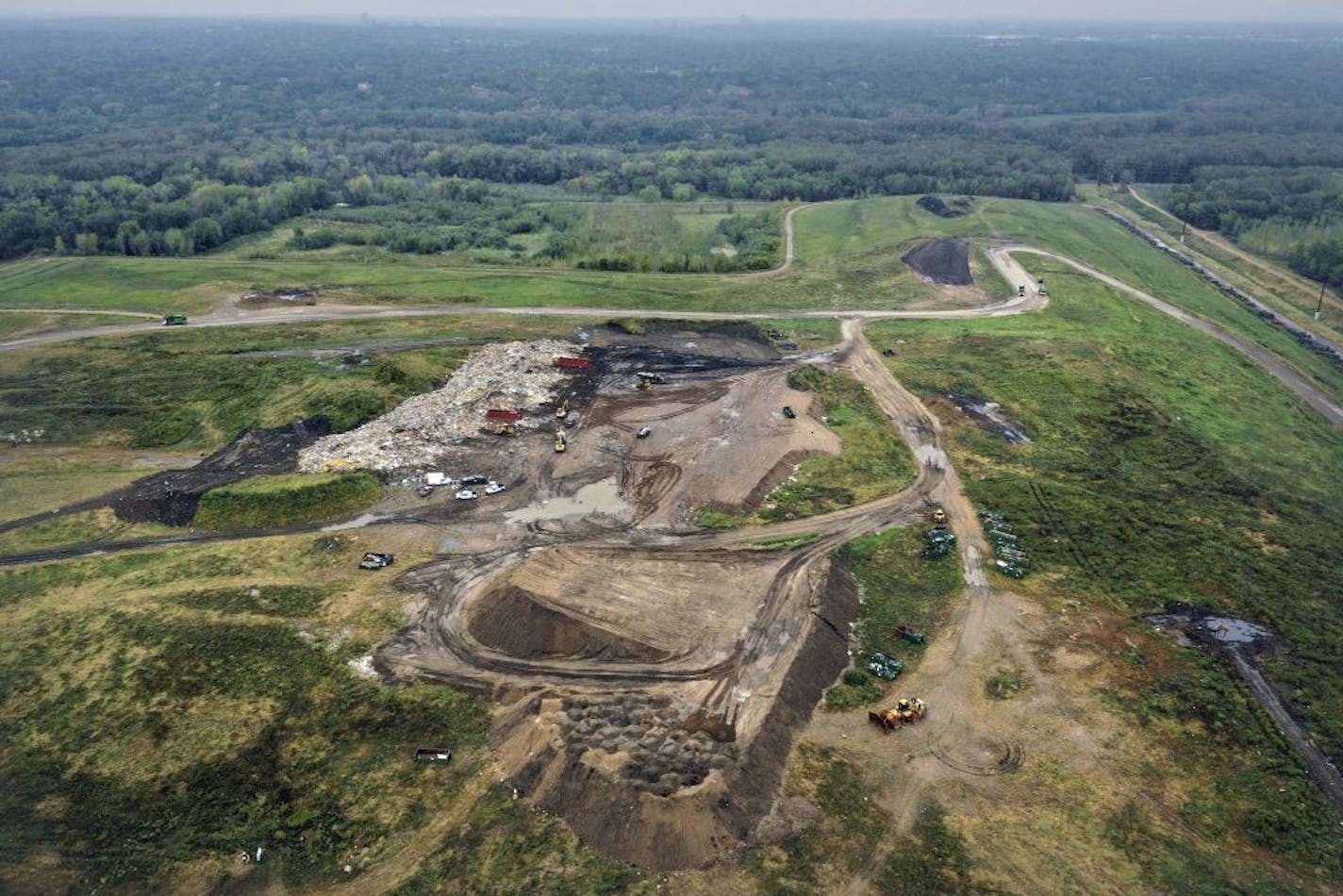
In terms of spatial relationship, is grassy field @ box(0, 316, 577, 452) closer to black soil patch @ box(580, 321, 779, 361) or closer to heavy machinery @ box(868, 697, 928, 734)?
black soil patch @ box(580, 321, 779, 361)

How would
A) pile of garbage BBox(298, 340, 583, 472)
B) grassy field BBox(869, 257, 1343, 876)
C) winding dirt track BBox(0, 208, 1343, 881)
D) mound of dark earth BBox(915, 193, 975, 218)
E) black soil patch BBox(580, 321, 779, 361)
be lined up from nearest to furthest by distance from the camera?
grassy field BBox(869, 257, 1343, 876)
winding dirt track BBox(0, 208, 1343, 881)
pile of garbage BBox(298, 340, 583, 472)
black soil patch BBox(580, 321, 779, 361)
mound of dark earth BBox(915, 193, 975, 218)

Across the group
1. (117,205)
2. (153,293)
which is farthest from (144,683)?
(117,205)

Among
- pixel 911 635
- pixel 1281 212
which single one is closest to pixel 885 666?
pixel 911 635

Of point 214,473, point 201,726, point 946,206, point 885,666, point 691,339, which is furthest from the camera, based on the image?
point 946,206

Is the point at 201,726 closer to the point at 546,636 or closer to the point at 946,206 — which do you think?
the point at 546,636

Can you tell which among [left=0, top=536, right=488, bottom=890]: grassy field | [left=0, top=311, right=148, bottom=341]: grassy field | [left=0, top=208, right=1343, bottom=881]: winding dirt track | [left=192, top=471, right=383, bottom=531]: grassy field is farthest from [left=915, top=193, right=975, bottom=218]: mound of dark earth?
[left=0, top=536, right=488, bottom=890]: grassy field

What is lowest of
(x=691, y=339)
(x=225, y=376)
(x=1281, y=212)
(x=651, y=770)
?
(x=651, y=770)

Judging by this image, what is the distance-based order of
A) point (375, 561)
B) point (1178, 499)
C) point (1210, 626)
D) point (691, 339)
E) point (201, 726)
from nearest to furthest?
1. point (201, 726)
2. point (1210, 626)
3. point (375, 561)
4. point (1178, 499)
5. point (691, 339)
